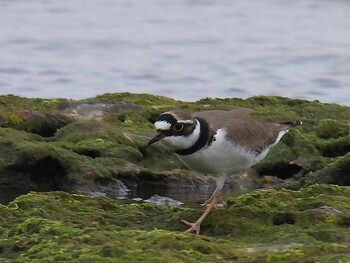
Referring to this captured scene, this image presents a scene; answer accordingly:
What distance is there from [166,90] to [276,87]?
7.53ft

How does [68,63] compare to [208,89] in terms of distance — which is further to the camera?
[68,63]

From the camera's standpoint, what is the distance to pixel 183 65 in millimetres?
24672

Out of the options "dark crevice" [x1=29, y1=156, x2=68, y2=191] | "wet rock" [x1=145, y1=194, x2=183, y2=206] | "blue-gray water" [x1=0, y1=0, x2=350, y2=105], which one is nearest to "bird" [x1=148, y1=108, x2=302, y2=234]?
"wet rock" [x1=145, y1=194, x2=183, y2=206]

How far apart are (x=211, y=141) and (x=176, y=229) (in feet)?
2.68

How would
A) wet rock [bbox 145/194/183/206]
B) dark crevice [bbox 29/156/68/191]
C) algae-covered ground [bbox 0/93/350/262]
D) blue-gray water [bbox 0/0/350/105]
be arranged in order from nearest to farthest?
1. algae-covered ground [bbox 0/93/350/262]
2. wet rock [bbox 145/194/183/206]
3. dark crevice [bbox 29/156/68/191]
4. blue-gray water [bbox 0/0/350/105]

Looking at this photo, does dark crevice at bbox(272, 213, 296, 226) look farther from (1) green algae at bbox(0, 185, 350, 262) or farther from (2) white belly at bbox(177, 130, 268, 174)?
(2) white belly at bbox(177, 130, 268, 174)

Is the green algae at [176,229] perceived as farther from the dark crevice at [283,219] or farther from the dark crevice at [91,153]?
the dark crevice at [91,153]

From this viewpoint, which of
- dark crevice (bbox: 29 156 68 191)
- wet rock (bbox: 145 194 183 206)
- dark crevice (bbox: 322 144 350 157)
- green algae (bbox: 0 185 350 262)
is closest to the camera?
green algae (bbox: 0 185 350 262)

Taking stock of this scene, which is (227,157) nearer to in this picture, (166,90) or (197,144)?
(197,144)

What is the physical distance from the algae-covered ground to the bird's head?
21.7 inches

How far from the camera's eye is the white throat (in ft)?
29.3

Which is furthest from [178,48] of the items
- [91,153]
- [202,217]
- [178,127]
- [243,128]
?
[202,217]

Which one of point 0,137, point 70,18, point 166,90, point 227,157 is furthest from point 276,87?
point 227,157

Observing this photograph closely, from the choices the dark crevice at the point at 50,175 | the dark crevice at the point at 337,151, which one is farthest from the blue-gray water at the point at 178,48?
the dark crevice at the point at 50,175
